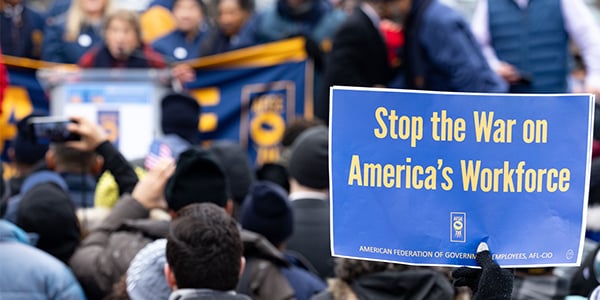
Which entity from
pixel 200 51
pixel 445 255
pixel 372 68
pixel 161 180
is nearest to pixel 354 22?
pixel 372 68

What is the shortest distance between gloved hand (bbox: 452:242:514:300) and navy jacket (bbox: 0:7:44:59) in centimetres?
739

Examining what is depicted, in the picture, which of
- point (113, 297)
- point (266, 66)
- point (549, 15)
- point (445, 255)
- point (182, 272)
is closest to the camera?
point (445, 255)

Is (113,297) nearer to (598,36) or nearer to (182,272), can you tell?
(182,272)

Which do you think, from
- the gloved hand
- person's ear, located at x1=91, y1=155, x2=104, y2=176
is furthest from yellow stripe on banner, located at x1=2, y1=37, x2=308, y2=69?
the gloved hand

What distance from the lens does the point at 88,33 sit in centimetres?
1083

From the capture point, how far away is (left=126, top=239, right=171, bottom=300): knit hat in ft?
14.9

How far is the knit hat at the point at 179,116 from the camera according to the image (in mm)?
7270

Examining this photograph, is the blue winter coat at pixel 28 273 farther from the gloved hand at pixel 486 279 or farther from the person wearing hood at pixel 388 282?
the gloved hand at pixel 486 279

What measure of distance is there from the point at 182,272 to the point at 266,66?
237 inches

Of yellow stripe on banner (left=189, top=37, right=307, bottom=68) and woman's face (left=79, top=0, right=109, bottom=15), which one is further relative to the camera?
woman's face (left=79, top=0, right=109, bottom=15)

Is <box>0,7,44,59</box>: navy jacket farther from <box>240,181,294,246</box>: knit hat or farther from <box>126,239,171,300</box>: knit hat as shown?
<box>126,239,171,300</box>: knit hat

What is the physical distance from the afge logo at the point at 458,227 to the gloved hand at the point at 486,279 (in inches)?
2.9

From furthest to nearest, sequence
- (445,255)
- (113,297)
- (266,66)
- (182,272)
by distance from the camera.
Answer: (266,66), (113,297), (182,272), (445,255)

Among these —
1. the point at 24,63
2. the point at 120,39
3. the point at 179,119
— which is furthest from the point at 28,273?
the point at 24,63
